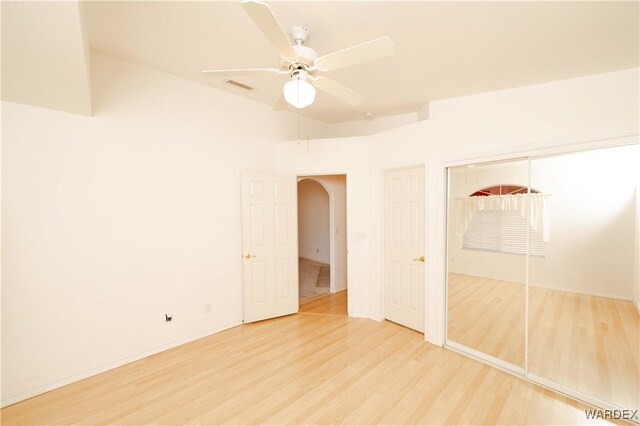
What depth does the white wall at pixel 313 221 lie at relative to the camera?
7.80 meters

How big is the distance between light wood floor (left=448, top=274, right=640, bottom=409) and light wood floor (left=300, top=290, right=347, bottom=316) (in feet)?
5.35

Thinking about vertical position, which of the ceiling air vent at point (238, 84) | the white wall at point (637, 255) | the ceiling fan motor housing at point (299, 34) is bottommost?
the white wall at point (637, 255)

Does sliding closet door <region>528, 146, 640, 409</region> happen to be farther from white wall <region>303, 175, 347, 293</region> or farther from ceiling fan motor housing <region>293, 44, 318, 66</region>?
white wall <region>303, 175, 347, 293</region>

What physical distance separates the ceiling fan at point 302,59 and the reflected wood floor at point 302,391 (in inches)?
93.6

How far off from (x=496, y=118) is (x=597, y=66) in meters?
0.80

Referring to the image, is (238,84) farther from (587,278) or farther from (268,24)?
(587,278)

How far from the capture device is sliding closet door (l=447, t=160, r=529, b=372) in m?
2.90

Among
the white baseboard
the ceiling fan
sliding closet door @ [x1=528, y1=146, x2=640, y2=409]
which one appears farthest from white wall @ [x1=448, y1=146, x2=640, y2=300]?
the white baseboard

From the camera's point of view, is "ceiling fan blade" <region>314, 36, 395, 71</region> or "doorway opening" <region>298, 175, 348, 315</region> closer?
"ceiling fan blade" <region>314, 36, 395, 71</region>

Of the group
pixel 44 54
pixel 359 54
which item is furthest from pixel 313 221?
pixel 44 54

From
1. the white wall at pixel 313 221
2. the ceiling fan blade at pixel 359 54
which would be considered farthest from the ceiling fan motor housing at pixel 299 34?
the white wall at pixel 313 221

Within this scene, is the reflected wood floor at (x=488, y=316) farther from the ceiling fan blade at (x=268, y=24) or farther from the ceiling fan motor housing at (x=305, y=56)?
the ceiling fan blade at (x=268, y=24)

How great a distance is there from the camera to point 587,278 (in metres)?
2.55

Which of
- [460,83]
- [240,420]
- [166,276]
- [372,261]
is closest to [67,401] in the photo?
[166,276]
